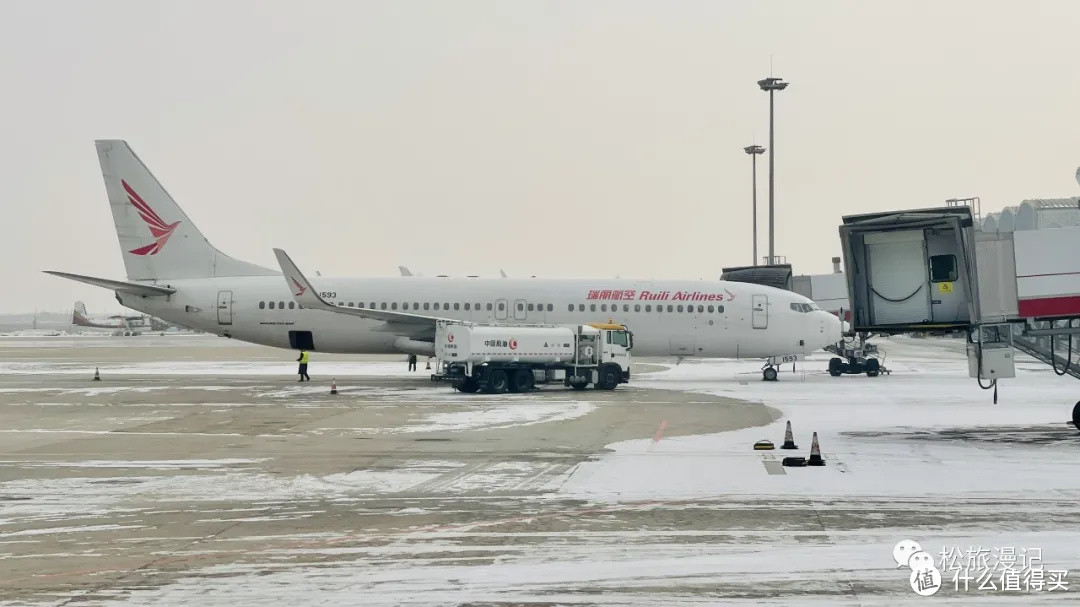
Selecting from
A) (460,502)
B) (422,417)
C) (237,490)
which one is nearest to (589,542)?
(460,502)

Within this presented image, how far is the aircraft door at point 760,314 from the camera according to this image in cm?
4669

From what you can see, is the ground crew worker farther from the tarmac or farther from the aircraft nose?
the aircraft nose

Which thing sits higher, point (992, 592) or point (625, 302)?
point (625, 302)

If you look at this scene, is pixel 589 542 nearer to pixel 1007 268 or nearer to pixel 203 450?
pixel 203 450

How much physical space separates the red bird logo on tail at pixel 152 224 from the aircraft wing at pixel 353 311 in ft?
21.7

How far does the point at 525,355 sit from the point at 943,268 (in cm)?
1754

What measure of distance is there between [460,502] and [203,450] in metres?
8.59

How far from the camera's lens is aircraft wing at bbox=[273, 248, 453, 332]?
42.8 meters

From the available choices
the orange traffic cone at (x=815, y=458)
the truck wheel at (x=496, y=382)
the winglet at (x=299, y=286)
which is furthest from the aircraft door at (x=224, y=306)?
the orange traffic cone at (x=815, y=458)

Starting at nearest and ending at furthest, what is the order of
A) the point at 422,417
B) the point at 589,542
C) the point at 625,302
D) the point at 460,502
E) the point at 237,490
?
the point at 589,542, the point at 460,502, the point at 237,490, the point at 422,417, the point at 625,302

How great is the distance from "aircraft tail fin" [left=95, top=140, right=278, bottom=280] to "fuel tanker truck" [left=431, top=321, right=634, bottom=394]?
1271 cm

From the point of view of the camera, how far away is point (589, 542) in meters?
13.3

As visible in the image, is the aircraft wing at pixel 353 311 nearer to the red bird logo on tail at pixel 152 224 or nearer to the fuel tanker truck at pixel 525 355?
the fuel tanker truck at pixel 525 355

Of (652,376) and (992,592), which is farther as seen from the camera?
(652,376)
